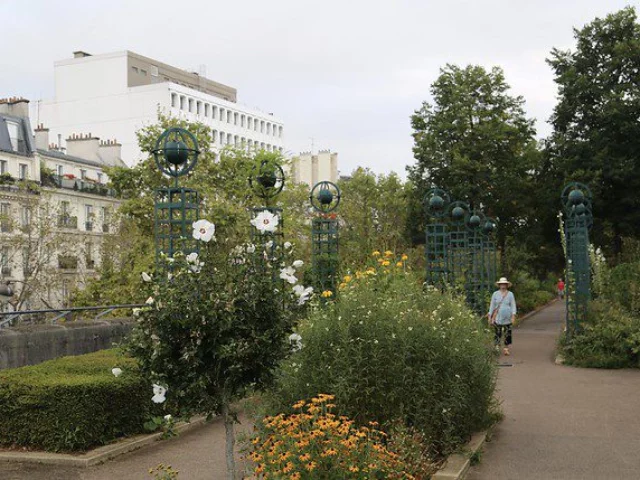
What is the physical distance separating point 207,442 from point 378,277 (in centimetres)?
497

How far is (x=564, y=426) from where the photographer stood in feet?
33.5

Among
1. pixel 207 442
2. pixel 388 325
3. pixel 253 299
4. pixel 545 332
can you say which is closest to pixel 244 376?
pixel 253 299

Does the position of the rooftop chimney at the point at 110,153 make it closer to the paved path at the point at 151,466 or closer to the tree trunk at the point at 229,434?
the paved path at the point at 151,466

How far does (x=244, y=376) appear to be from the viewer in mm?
6246

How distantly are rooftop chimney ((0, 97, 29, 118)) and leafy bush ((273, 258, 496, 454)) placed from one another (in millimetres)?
50759

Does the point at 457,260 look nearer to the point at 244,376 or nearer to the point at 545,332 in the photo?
→ the point at 545,332

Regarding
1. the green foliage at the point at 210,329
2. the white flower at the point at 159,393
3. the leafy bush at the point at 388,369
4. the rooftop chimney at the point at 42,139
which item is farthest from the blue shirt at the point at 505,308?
the rooftop chimney at the point at 42,139

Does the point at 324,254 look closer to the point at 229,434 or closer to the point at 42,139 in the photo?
the point at 229,434

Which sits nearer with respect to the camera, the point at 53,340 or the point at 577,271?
the point at 53,340

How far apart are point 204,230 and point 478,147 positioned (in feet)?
107

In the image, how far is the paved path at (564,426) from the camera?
8133 millimetres

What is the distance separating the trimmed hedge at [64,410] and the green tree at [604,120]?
24822 mm

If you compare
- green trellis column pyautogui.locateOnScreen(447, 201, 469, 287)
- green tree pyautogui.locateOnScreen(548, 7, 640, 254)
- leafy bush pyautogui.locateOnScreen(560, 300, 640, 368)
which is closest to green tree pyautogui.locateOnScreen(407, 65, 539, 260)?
green tree pyautogui.locateOnScreen(548, 7, 640, 254)

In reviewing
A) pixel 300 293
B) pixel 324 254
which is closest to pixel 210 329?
pixel 300 293
